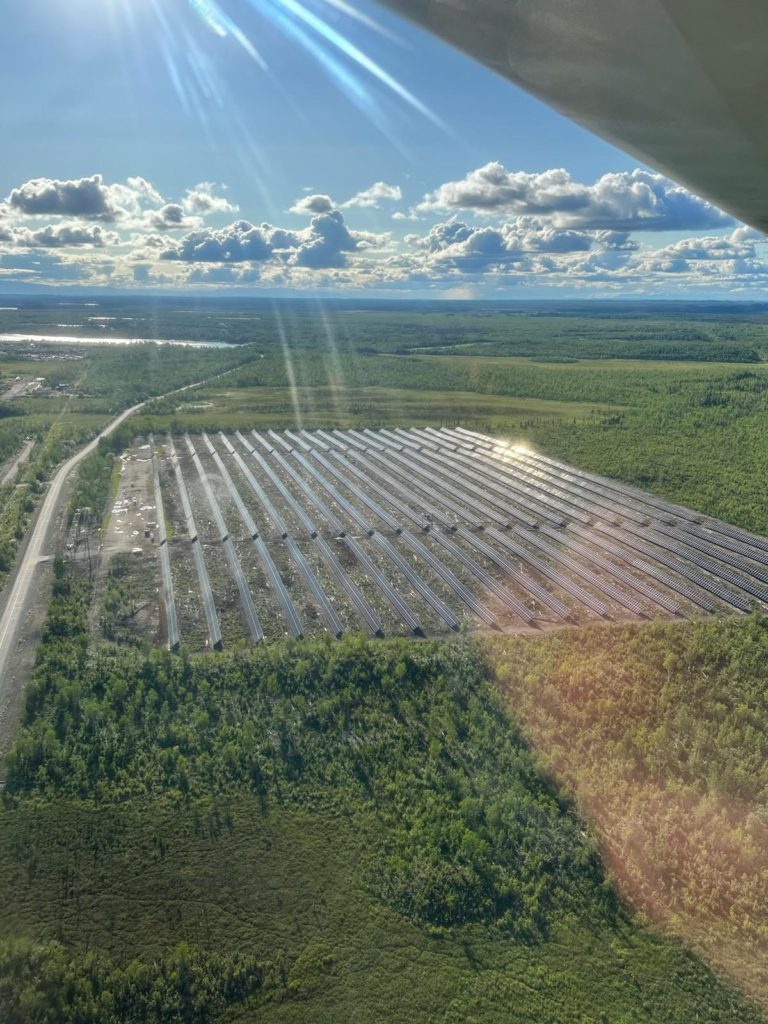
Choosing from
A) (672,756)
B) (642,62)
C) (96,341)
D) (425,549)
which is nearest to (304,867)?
(672,756)

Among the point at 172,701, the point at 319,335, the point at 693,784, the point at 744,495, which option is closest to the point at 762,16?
the point at 693,784

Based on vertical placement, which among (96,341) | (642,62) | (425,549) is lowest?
(425,549)

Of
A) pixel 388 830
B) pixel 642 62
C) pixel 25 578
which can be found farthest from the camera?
pixel 25 578

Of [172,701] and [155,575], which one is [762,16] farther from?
[155,575]

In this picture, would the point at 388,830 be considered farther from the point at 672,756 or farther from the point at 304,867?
the point at 672,756

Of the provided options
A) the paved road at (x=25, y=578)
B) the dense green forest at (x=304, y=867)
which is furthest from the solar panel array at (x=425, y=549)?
the dense green forest at (x=304, y=867)

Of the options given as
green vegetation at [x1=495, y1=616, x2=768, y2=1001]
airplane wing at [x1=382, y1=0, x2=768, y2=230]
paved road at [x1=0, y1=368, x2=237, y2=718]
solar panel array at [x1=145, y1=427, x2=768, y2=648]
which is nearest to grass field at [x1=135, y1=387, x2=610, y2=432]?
solar panel array at [x1=145, y1=427, x2=768, y2=648]

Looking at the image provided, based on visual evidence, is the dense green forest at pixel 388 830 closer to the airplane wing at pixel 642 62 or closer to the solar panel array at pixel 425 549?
the solar panel array at pixel 425 549
